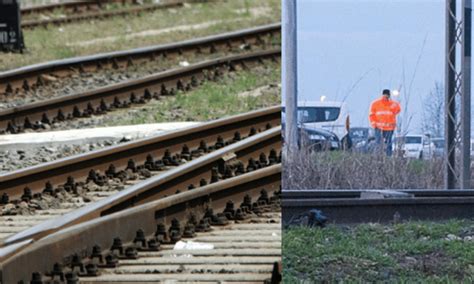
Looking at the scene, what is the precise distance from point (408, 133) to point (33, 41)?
10.8 meters

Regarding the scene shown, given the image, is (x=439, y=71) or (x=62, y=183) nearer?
(x=439, y=71)

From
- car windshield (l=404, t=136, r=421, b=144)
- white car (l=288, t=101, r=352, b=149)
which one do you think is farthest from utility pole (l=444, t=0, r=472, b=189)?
white car (l=288, t=101, r=352, b=149)

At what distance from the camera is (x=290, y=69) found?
12.8ft

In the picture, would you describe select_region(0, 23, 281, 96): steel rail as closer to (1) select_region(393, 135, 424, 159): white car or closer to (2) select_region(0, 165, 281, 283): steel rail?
(2) select_region(0, 165, 281, 283): steel rail

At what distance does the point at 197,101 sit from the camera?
10.4 m

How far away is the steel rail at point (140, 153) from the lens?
6.78 meters

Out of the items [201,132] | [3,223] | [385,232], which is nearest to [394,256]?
[385,232]

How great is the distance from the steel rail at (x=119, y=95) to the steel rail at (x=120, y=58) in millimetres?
1035

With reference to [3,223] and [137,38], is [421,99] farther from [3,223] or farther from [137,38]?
[137,38]

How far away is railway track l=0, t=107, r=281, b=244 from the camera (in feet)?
21.6

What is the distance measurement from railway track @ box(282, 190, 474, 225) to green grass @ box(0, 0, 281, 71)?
8.79 metres

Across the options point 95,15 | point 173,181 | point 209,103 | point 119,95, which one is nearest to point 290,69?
point 173,181

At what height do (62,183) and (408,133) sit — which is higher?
(408,133)

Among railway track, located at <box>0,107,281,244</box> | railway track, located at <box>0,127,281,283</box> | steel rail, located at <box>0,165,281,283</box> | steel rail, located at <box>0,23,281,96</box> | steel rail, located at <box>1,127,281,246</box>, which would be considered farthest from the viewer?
steel rail, located at <box>0,23,281,96</box>
